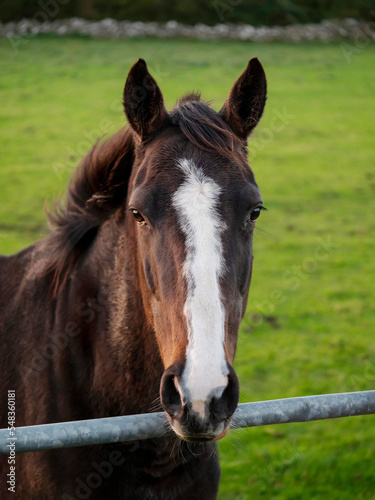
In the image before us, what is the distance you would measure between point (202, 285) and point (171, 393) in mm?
373

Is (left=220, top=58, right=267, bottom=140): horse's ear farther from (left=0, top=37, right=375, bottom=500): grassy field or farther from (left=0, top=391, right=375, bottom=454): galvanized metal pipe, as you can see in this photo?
(left=0, top=391, right=375, bottom=454): galvanized metal pipe

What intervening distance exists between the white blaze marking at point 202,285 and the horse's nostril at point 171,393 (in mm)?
66

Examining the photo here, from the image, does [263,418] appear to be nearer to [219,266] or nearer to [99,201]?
[219,266]

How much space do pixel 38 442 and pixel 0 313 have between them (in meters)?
1.38

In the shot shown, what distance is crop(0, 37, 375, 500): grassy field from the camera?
14.7ft

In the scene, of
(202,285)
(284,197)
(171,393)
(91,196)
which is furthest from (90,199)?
(284,197)

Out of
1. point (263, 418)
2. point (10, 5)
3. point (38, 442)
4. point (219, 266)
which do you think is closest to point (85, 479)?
point (38, 442)

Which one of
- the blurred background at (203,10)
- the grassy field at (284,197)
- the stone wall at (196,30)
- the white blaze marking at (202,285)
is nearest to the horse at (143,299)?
the white blaze marking at (202,285)

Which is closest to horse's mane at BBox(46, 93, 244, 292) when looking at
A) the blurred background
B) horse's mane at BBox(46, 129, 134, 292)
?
horse's mane at BBox(46, 129, 134, 292)

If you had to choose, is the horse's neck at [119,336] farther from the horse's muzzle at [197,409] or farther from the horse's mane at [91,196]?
the horse's muzzle at [197,409]

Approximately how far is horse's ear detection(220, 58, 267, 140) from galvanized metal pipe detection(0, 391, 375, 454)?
1.25m

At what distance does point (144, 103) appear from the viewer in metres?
2.38

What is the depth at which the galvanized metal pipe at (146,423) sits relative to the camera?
1582mm

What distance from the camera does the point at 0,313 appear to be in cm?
282
